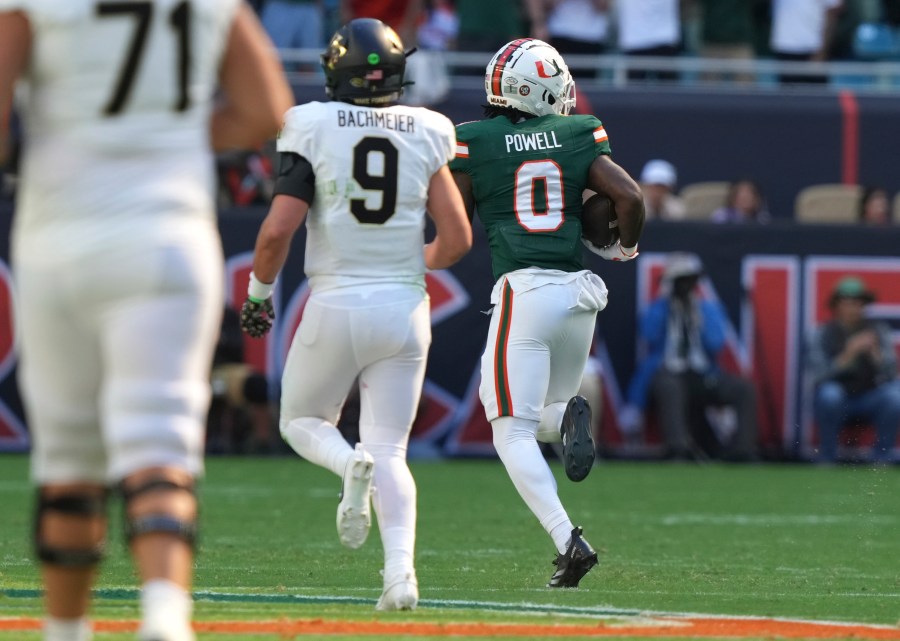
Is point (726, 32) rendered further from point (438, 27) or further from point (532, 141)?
point (532, 141)

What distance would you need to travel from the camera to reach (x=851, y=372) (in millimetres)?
14508

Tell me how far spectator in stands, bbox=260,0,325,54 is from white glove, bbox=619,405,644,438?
171 inches

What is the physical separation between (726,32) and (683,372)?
391cm

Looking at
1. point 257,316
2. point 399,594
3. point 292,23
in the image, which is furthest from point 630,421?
point 399,594

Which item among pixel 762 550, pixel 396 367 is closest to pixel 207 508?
pixel 762 550

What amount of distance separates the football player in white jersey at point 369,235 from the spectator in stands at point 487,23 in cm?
1014

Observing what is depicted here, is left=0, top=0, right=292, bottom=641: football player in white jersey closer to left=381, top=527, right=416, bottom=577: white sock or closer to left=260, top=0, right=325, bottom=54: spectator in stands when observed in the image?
left=381, top=527, right=416, bottom=577: white sock

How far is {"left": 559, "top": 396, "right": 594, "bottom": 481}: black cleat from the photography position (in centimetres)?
694

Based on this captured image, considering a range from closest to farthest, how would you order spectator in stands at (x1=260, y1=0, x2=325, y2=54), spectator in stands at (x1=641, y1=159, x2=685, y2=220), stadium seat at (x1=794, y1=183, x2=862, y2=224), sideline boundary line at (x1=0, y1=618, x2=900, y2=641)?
sideline boundary line at (x1=0, y1=618, x2=900, y2=641) → spectator in stands at (x1=641, y1=159, x2=685, y2=220) → stadium seat at (x1=794, y1=183, x2=862, y2=224) → spectator in stands at (x1=260, y1=0, x2=325, y2=54)

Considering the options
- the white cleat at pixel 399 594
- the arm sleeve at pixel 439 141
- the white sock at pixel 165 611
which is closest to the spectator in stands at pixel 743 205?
the arm sleeve at pixel 439 141

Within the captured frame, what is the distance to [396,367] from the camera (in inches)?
236

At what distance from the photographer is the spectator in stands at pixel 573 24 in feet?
53.5

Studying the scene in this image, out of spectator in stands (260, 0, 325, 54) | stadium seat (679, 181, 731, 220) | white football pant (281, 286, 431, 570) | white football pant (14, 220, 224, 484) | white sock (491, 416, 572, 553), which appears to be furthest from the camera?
spectator in stands (260, 0, 325, 54)

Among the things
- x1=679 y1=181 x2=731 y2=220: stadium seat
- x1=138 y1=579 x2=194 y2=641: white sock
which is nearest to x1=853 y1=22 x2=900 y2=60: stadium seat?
x1=679 y1=181 x2=731 y2=220: stadium seat
